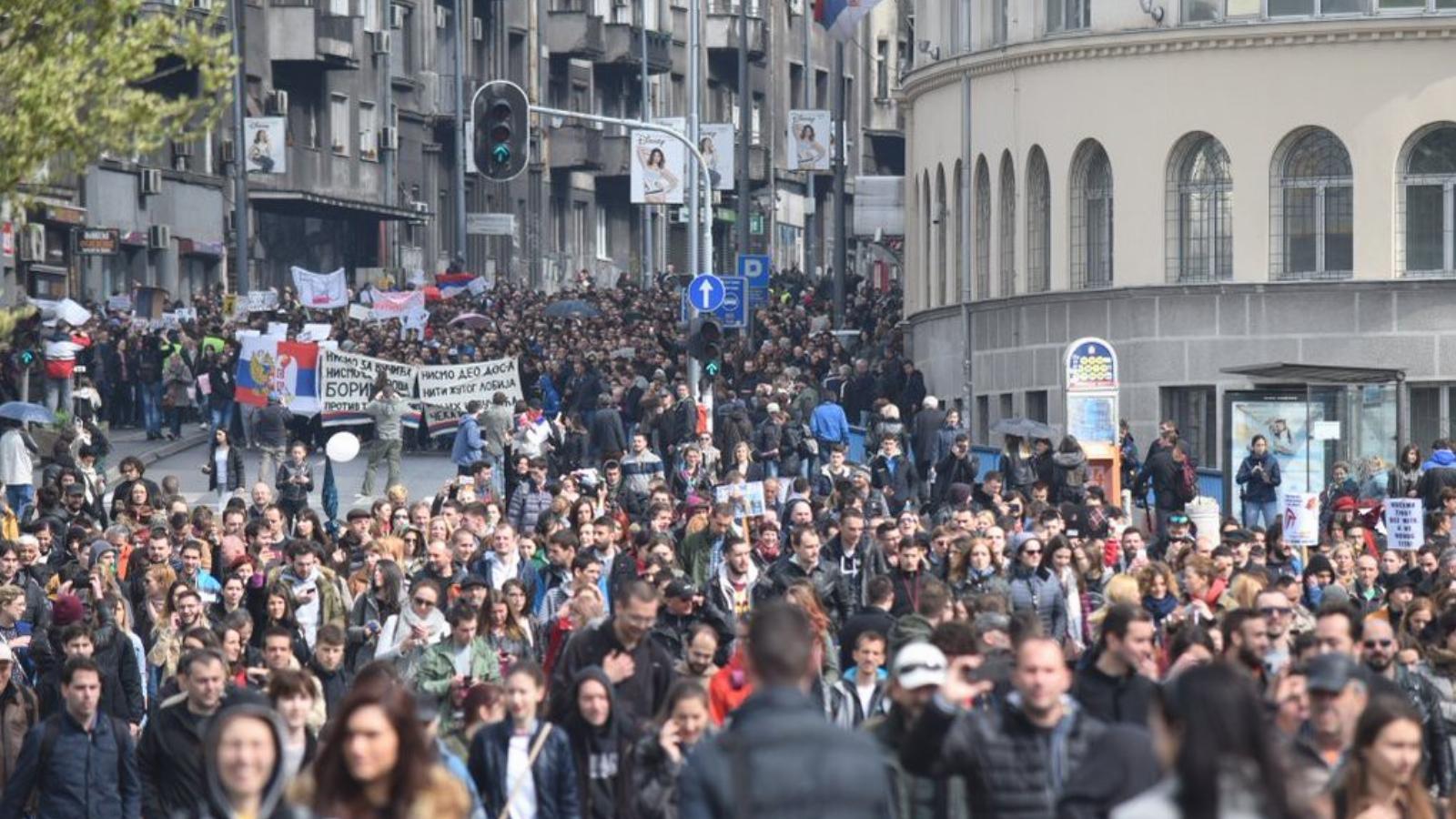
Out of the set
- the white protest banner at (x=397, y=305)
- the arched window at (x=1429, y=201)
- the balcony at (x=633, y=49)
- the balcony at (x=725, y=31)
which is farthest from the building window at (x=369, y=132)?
the arched window at (x=1429, y=201)

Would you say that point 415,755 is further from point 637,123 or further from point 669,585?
point 637,123

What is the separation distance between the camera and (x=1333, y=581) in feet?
74.9

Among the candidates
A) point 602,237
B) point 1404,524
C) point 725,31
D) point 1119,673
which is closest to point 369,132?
point 602,237

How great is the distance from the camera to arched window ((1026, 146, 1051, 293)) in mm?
48656

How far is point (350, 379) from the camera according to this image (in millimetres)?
44625

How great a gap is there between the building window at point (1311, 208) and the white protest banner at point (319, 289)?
1954 cm

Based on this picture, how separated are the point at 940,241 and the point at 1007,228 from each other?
2.75m

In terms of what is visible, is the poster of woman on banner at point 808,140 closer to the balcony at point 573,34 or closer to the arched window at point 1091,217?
the balcony at point 573,34

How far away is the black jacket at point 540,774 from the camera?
44.8 ft

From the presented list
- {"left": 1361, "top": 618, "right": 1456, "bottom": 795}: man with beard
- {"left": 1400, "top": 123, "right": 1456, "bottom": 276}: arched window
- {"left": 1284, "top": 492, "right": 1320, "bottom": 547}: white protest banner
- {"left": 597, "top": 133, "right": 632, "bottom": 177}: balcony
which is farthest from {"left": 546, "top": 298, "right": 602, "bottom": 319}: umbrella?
{"left": 1361, "top": 618, "right": 1456, "bottom": 795}: man with beard

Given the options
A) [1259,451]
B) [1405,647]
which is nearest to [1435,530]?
[1259,451]

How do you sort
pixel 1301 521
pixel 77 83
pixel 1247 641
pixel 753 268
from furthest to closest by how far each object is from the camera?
pixel 753 268
pixel 1301 521
pixel 77 83
pixel 1247 641

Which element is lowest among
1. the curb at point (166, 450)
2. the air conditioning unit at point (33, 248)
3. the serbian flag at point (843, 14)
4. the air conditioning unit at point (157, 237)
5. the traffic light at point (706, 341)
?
the curb at point (166, 450)

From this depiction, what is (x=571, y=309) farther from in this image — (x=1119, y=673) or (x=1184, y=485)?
(x=1119, y=673)
